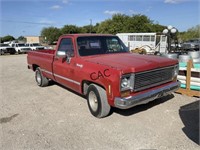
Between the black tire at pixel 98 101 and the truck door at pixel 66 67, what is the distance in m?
0.62

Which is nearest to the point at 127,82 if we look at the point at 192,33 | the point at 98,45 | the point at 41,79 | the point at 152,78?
the point at 152,78

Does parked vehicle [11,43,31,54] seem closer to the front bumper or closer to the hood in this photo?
the hood

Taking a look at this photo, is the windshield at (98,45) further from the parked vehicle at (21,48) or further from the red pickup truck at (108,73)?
the parked vehicle at (21,48)

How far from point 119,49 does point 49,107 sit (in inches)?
102

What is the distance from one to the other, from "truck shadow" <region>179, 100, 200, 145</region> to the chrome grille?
2.88 ft

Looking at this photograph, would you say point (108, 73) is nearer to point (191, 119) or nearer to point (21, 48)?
point (191, 119)

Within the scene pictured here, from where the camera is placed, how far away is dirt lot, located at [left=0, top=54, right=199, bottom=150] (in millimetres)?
3797

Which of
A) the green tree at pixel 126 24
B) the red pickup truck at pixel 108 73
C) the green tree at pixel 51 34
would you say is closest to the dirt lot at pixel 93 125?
the red pickup truck at pixel 108 73

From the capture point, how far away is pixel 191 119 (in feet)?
15.4

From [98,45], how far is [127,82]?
81.1 inches

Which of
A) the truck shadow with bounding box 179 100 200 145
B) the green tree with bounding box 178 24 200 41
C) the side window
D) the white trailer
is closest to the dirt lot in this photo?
the truck shadow with bounding box 179 100 200 145

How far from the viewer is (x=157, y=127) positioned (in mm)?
4328

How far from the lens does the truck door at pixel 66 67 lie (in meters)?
5.63

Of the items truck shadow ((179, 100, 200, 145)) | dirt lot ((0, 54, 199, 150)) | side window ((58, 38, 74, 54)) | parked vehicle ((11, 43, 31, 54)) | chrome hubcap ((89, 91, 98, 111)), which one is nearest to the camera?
dirt lot ((0, 54, 199, 150))
